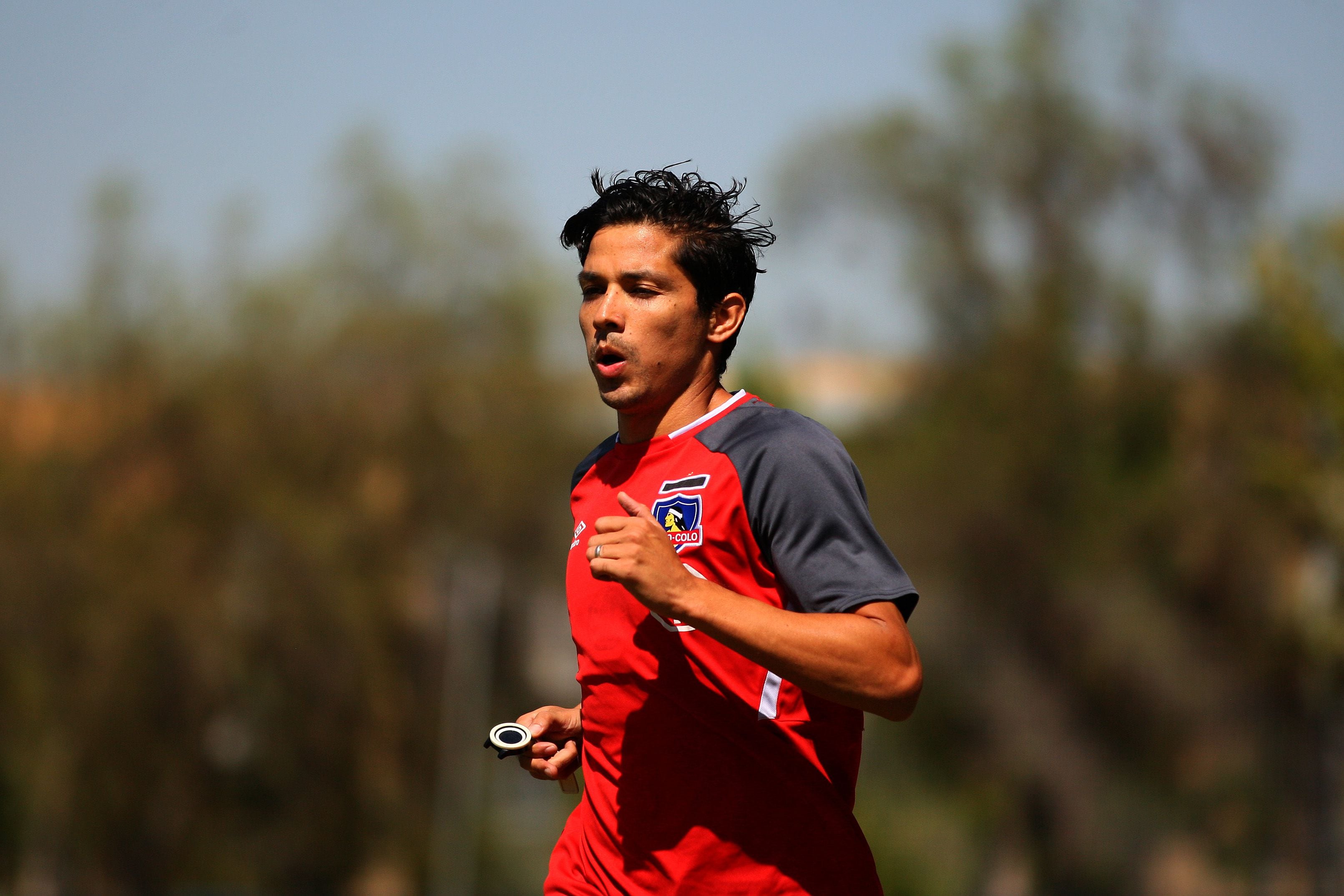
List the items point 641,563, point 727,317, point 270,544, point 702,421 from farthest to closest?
1. point 270,544
2. point 727,317
3. point 702,421
4. point 641,563

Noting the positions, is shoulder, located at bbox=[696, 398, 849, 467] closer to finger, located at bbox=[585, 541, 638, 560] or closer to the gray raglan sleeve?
the gray raglan sleeve

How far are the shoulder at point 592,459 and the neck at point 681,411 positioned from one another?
213 millimetres

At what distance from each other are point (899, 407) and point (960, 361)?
72.4 inches

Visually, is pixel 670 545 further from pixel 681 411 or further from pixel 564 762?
pixel 564 762

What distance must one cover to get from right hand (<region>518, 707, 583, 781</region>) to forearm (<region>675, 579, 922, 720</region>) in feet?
2.99

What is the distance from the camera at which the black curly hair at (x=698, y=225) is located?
11.4 feet

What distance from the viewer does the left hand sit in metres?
2.77

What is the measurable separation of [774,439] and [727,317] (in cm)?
54

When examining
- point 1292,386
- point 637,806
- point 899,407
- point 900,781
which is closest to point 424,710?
point 900,781

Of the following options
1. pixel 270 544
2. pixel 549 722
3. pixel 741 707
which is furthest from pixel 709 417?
pixel 270 544

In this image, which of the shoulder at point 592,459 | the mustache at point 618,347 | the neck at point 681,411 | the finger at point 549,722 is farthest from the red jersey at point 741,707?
the shoulder at point 592,459

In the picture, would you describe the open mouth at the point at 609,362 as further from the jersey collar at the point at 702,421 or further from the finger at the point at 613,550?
the finger at the point at 613,550

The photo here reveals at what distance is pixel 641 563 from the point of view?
2766 mm

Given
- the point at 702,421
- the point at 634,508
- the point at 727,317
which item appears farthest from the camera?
the point at 727,317
